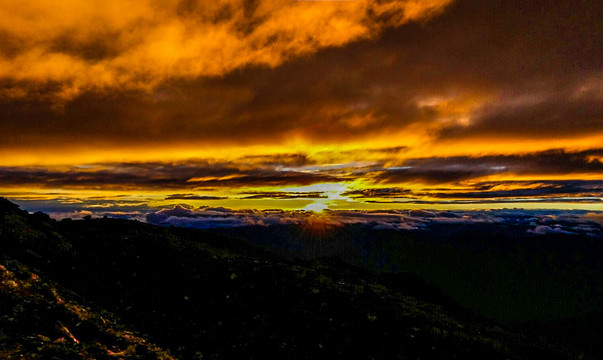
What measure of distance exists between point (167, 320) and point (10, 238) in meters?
15.0

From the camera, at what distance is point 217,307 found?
925 inches

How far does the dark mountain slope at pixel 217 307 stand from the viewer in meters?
19.5

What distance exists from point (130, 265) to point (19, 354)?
17166mm

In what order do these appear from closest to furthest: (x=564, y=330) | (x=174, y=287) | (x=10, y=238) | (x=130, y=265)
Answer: (x=10, y=238), (x=174, y=287), (x=130, y=265), (x=564, y=330)

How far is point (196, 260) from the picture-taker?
30875 mm

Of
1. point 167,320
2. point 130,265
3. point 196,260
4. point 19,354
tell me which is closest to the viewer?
point 19,354

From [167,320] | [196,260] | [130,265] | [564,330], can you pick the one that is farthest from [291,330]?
[564,330]

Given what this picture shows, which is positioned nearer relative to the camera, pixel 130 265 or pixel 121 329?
pixel 121 329

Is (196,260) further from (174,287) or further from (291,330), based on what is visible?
(291,330)

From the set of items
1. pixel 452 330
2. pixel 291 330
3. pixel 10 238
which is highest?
pixel 10 238

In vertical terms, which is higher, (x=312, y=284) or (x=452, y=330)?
(x=312, y=284)

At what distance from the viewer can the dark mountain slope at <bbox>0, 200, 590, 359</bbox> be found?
64.1 feet

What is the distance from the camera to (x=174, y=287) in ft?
83.6

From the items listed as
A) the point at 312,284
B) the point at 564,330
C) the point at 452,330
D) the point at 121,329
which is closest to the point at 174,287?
the point at 121,329
